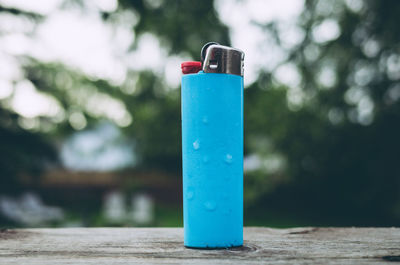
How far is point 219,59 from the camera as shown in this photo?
3.36ft

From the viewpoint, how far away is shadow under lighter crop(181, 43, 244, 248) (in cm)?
101

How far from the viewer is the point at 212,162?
3.32 feet

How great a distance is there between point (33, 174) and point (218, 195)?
3.81m

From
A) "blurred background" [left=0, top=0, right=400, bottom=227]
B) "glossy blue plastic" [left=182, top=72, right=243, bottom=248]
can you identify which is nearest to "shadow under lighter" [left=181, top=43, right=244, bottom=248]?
"glossy blue plastic" [left=182, top=72, right=243, bottom=248]

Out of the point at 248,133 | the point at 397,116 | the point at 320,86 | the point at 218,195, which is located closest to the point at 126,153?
the point at 248,133

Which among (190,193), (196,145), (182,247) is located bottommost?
(182,247)

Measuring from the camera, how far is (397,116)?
6723 mm

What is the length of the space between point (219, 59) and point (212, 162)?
238 millimetres

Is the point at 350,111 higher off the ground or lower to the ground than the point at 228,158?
higher

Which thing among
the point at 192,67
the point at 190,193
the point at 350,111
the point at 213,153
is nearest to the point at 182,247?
the point at 190,193

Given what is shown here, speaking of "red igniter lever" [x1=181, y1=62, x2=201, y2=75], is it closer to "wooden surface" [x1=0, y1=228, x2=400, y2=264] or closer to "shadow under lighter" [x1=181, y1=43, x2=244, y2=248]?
"shadow under lighter" [x1=181, y1=43, x2=244, y2=248]

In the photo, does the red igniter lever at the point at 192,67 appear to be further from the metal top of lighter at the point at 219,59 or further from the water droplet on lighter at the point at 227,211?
the water droplet on lighter at the point at 227,211

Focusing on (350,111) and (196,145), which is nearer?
(196,145)

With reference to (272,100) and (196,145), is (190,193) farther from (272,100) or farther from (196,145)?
(272,100)
